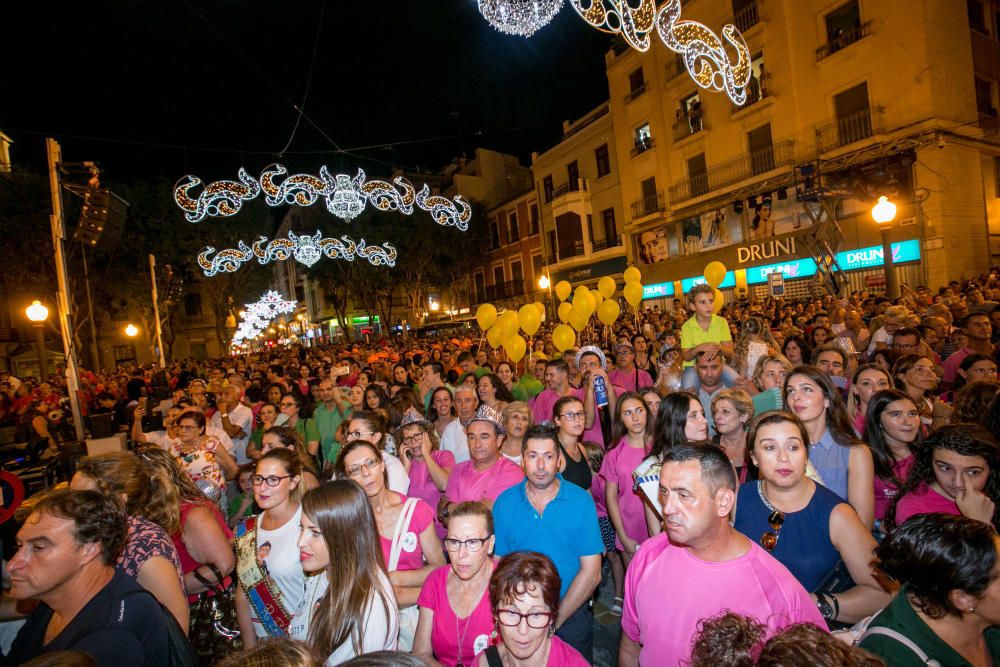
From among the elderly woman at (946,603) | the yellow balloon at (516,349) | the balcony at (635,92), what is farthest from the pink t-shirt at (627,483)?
the balcony at (635,92)

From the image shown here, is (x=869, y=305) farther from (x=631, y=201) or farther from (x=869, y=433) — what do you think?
(x=631, y=201)

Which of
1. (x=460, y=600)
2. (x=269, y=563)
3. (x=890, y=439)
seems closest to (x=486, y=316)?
(x=890, y=439)

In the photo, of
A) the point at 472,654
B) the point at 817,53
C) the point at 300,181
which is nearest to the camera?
the point at 472,654

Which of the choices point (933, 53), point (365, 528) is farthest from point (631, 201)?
point (365, 528)

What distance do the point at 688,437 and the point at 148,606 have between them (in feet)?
10.00

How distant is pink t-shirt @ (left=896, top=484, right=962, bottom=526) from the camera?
92.5 inches

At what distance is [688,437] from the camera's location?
3285 millimetres

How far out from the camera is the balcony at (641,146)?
22969mm

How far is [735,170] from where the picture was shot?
781 inches

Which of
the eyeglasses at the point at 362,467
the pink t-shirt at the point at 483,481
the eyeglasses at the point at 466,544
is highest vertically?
the eyeglasses at the point at 362,467

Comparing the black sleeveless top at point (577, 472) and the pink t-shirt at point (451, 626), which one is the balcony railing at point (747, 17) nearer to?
the black sleeveless top at point (577, 472)

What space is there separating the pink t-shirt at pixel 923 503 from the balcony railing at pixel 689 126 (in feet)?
71.4

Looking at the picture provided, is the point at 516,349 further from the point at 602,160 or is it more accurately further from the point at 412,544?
the point at 602,160

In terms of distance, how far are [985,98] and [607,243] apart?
49.0 ft
